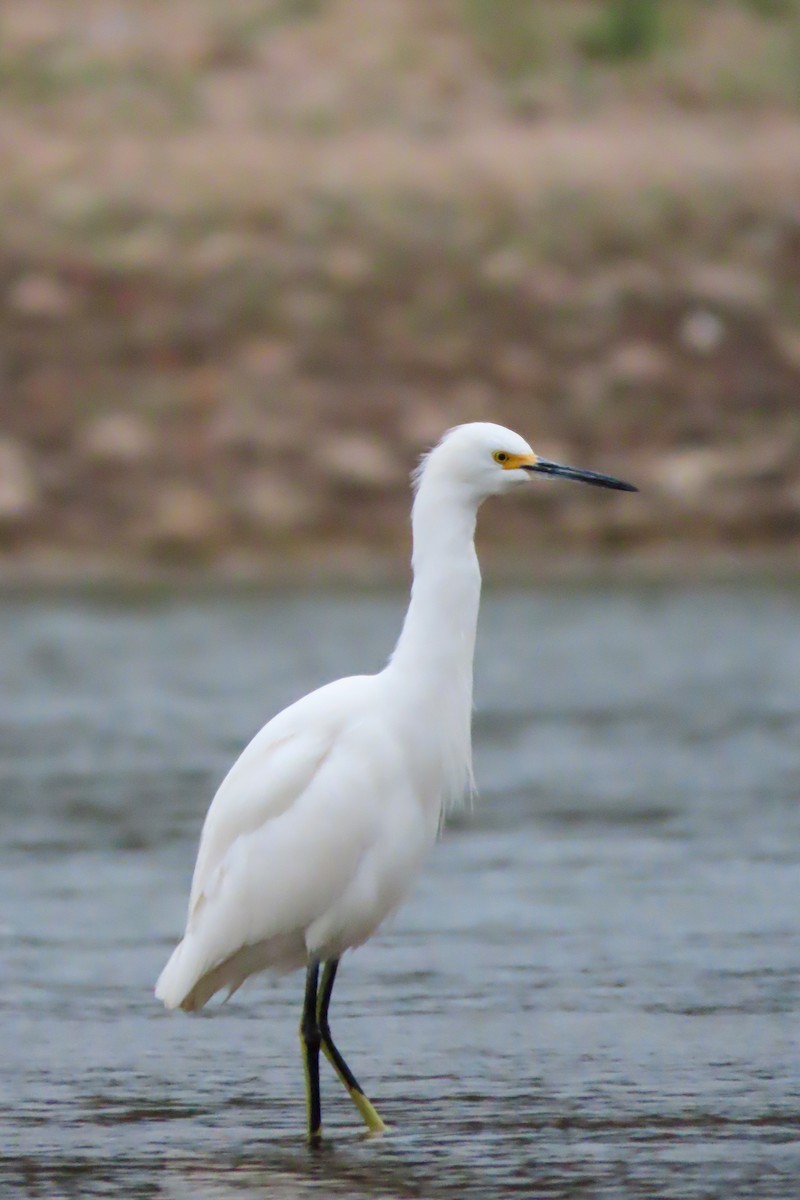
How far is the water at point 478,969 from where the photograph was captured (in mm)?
6738

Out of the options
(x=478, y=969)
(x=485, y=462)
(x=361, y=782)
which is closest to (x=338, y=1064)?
(x=361, y=782)

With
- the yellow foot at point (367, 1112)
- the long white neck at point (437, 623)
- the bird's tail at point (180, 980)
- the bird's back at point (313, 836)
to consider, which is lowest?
the yellow foot at point (367, 1112)

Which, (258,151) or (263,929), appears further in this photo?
(258,151)

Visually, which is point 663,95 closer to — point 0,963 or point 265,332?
point 265,332

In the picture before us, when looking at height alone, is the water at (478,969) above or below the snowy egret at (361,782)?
below

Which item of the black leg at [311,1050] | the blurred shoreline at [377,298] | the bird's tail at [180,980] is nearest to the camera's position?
the black leg at [311,1050]

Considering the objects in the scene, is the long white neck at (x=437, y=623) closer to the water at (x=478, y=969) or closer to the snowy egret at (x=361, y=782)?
the snowy egret at (x=361, y=782)

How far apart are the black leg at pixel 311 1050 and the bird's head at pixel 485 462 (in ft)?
4.88

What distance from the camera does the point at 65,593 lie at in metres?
23.5

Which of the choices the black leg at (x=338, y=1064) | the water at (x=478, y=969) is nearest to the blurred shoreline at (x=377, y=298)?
the water at (x=478, y=969)

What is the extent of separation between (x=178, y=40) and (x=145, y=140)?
4491 mm

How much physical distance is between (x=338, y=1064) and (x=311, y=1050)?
9cm

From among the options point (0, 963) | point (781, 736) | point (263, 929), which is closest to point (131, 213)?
point (781, 736)

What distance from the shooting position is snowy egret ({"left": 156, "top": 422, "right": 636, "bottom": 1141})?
701 cm
